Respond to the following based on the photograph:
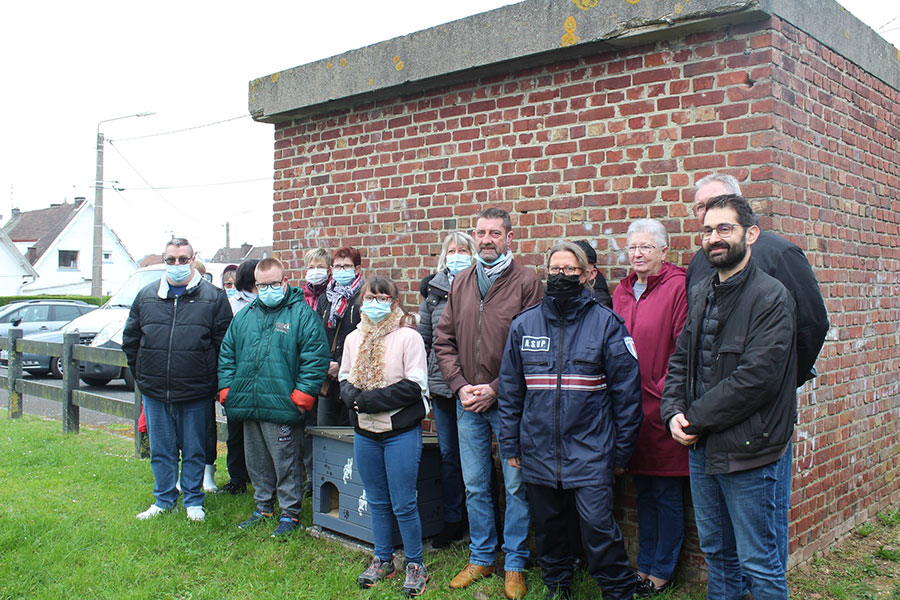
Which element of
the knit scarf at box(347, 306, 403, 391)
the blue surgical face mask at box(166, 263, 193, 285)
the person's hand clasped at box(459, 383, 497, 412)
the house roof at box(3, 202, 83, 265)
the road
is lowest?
the road

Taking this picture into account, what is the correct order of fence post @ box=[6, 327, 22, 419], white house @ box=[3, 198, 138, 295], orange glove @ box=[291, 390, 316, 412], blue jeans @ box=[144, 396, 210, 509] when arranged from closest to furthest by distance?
orange glove @ box=[291, 390, 316, 412]
blue jeans @ box=[144, 396, 210, 509]
fence post @ box=[6, 327, 22, 419]
white house @ box=[3, 198, 138, 295]

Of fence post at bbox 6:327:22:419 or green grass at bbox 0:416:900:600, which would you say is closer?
green grass at bbox 0:416:900:600

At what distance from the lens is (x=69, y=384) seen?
348 inches

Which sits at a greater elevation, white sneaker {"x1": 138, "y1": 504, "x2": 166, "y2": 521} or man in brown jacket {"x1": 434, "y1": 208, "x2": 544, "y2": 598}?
man in brown jacket {"x1": 434, "y1": 208, "x2": 544, "y2": 598}

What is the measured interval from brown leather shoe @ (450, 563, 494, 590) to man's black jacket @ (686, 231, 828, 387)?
2.16 m

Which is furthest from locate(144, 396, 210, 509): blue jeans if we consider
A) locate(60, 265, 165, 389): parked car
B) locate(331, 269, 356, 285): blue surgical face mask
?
locate(60, 265, 165, 389): parked car

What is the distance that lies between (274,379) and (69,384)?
4.93m

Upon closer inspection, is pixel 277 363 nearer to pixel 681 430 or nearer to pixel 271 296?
pixel 271 296

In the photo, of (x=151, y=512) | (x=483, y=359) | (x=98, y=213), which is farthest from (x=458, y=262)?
(x=98, y=213)

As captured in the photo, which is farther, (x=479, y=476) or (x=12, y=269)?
(x=12, y=269)

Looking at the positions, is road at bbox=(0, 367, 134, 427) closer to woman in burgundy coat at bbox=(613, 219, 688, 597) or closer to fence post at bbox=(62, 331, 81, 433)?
fence post at bbox=(62, 331, 81, 433)

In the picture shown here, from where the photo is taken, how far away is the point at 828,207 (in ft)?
15.5

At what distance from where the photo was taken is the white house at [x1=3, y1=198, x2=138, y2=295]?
42688mm

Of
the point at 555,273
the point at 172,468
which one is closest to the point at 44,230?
the point at 172,468
